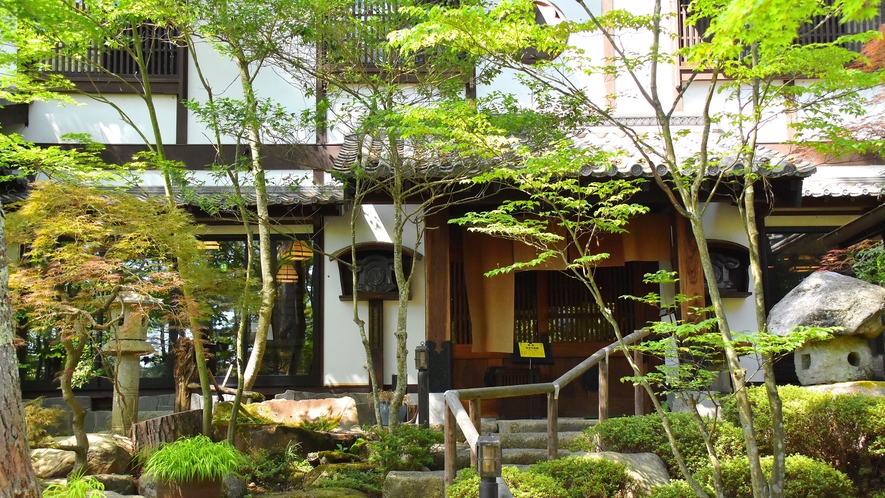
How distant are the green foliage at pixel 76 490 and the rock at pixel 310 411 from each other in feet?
8.27

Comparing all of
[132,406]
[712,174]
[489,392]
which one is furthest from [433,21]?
[132,406]

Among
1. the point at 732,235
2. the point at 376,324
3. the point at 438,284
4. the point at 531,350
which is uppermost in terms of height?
the point at 732,235

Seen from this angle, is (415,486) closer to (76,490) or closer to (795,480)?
(76,490)

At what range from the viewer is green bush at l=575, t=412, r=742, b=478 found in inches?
275

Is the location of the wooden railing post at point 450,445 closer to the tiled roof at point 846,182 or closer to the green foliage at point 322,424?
the green foliage at point 322,424

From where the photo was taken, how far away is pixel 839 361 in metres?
8.61

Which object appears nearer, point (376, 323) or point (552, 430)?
point (552, 430)

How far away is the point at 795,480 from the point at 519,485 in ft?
7.90

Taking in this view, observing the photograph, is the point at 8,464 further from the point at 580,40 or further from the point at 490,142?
the point at 580,40

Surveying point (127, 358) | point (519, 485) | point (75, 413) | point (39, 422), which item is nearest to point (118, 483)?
point (75, 413)

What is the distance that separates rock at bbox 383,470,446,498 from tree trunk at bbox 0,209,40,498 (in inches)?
110

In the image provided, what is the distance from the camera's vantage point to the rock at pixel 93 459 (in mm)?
7473

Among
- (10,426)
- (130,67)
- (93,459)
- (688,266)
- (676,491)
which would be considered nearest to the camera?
(10,426)

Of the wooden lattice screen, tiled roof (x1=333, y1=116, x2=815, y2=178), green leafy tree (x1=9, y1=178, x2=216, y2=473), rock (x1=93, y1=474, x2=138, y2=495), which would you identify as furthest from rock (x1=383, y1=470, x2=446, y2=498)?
the wooden lattice screen
